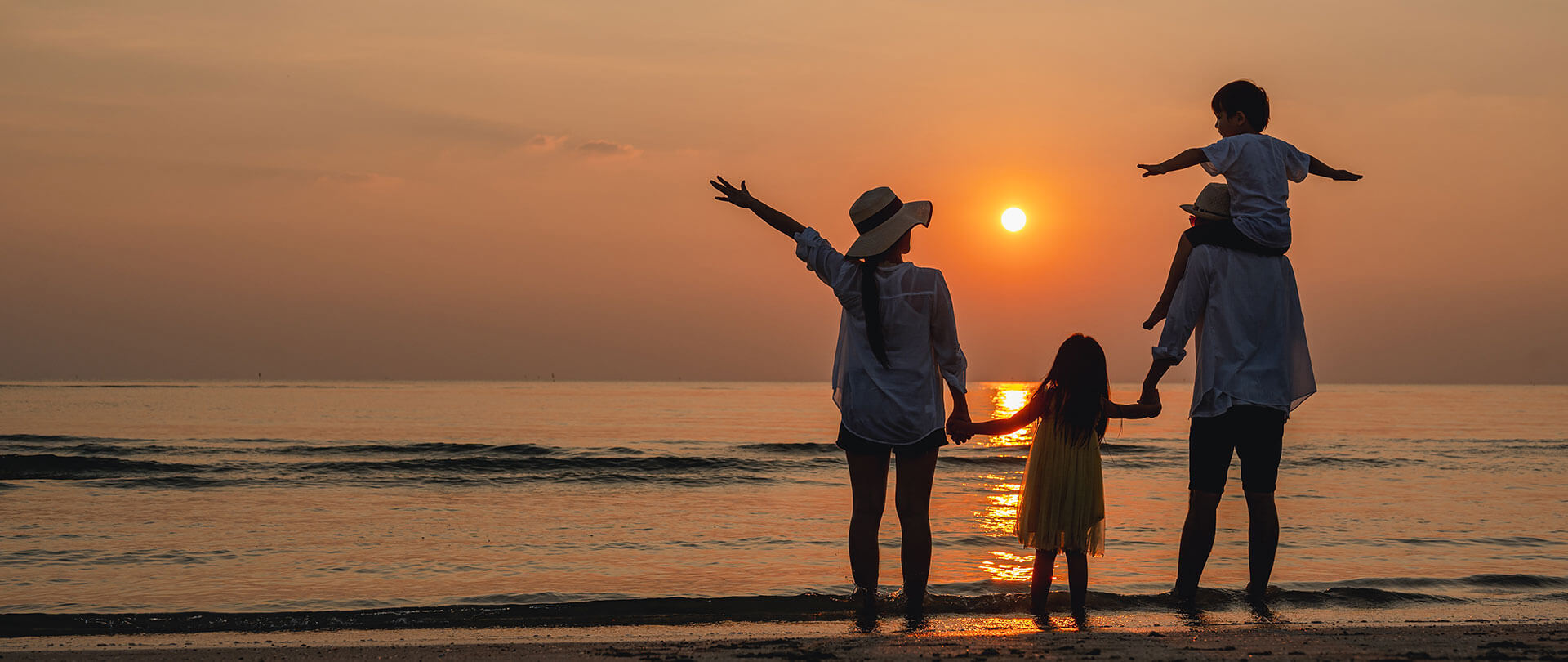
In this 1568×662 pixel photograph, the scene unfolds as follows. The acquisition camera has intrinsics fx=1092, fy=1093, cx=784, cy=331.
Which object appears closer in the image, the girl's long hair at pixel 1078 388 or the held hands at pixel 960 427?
the held hands at pixel 960 427

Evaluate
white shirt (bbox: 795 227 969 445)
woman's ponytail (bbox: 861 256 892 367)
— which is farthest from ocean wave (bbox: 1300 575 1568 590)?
woman's ponytail (bbox: 861 256 892 367)

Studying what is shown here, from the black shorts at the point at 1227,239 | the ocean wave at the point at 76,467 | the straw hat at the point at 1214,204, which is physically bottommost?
the ocean wave at the point at 76,467

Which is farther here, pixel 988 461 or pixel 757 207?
pixel 988 461

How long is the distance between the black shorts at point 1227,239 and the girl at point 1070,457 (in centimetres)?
65

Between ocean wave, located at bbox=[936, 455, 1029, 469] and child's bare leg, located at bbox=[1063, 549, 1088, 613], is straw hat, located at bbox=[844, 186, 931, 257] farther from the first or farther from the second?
ocean wave, located at bbox=[936, 455, 1029, 469]

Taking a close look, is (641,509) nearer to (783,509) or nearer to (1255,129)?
(783,509)

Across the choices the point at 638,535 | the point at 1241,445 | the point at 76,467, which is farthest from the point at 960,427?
the point at 76,467

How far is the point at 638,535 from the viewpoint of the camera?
909 cm

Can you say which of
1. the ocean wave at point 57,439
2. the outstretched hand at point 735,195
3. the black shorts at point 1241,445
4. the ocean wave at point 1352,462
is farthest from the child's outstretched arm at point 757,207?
the ocean wave at point 57,439

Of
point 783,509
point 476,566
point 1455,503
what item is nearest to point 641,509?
point 783,509

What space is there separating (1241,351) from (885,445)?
149 cm

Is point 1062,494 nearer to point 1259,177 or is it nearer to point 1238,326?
point 1238,326

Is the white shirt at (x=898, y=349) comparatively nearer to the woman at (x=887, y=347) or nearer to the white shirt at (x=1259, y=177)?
the woman at (x=887, y=347)

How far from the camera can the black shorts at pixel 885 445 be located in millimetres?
4406
